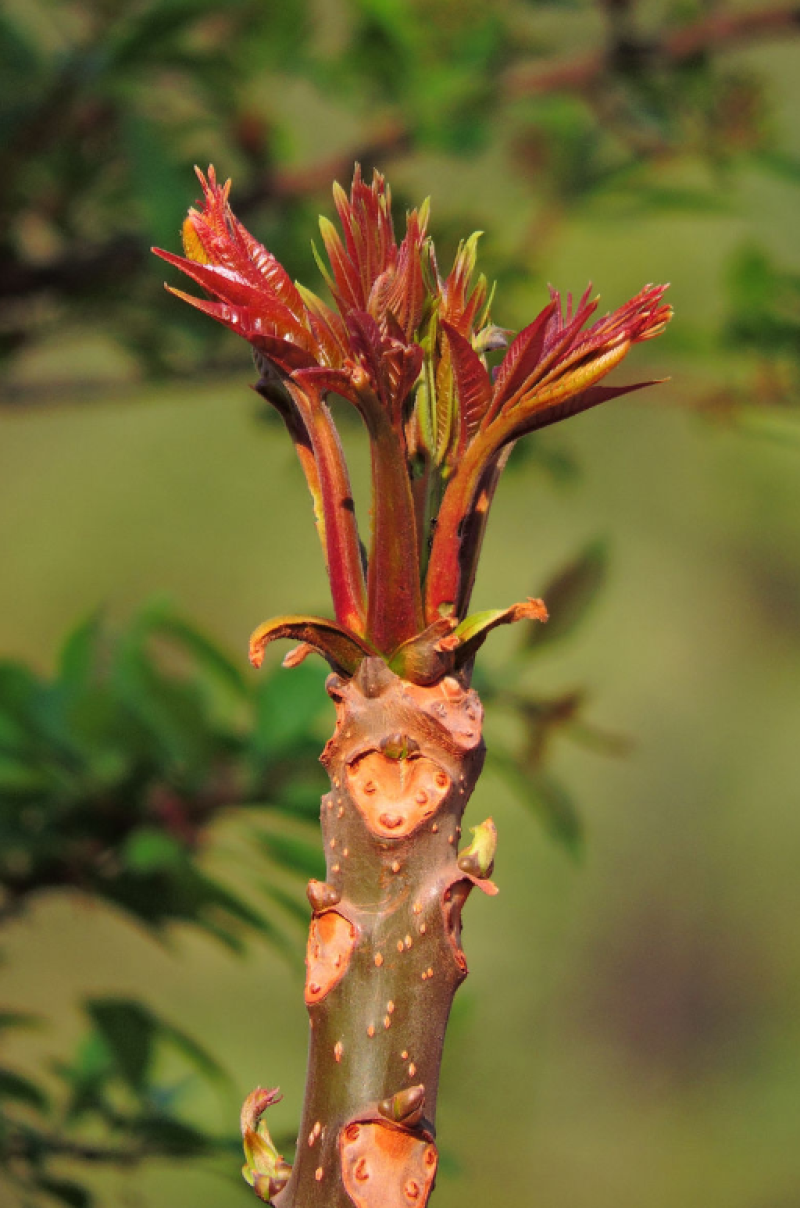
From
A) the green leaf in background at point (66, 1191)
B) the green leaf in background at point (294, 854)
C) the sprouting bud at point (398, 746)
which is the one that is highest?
the green leaf in background at point (294, 854)

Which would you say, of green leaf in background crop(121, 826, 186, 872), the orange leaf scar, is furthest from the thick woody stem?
green leaf in background crop(121, 826, 186, 872)

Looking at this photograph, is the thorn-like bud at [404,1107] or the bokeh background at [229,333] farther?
the bokeh background at [229,333]

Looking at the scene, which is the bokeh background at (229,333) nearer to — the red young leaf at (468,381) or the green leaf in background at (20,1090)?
the green leaf in background at (20,1090)

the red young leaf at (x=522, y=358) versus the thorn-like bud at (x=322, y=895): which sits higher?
the red young leaf at (x=522, y=358)

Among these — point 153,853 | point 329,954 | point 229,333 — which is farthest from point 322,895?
point 229,333

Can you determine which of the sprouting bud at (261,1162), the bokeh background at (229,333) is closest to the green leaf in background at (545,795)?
the bokeh background at (229,333)

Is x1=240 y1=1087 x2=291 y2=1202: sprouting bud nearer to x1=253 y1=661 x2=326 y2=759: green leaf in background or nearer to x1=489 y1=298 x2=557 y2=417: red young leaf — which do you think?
x1=489 y1=298 x2=557 y2=417: red young leaf
